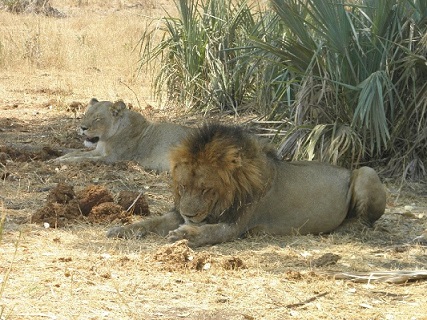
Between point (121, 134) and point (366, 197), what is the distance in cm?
458

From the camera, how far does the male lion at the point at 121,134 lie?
419 inches

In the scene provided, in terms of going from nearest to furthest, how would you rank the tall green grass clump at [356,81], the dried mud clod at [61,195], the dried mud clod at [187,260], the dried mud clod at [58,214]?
the dried mud clod at [187,260] → the dried mud clod at [58,214] → the dried mud clod at [61,195] → the tall green grass clump at [356,81]

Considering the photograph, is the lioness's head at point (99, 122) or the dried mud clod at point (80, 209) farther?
the lioness's head at point (99, 122)

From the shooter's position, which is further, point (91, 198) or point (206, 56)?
point (206, 56)

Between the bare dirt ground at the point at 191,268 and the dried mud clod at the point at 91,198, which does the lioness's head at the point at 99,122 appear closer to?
the bare dirt ground at the point at 191,268

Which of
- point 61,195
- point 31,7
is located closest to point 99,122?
point 61,195

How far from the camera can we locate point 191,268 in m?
5.67

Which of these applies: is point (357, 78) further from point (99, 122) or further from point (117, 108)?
point (99, 122)

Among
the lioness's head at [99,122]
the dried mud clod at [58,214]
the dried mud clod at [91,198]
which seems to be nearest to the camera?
the dried mud clod at [58,214]

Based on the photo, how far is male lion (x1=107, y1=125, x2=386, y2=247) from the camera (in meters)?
6.48

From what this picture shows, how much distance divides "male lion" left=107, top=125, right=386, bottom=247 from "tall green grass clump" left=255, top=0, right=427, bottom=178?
4.63 feet

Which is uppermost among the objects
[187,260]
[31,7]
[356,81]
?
[31,7]

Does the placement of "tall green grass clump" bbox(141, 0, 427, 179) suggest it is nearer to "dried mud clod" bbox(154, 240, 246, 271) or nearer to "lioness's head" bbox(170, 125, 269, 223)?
"lioness's head" bbox(170, 125, 269, 223)

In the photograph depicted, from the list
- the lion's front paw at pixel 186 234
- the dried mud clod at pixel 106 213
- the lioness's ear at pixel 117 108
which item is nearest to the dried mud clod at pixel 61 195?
the dried mud clod at pixel 106 213
